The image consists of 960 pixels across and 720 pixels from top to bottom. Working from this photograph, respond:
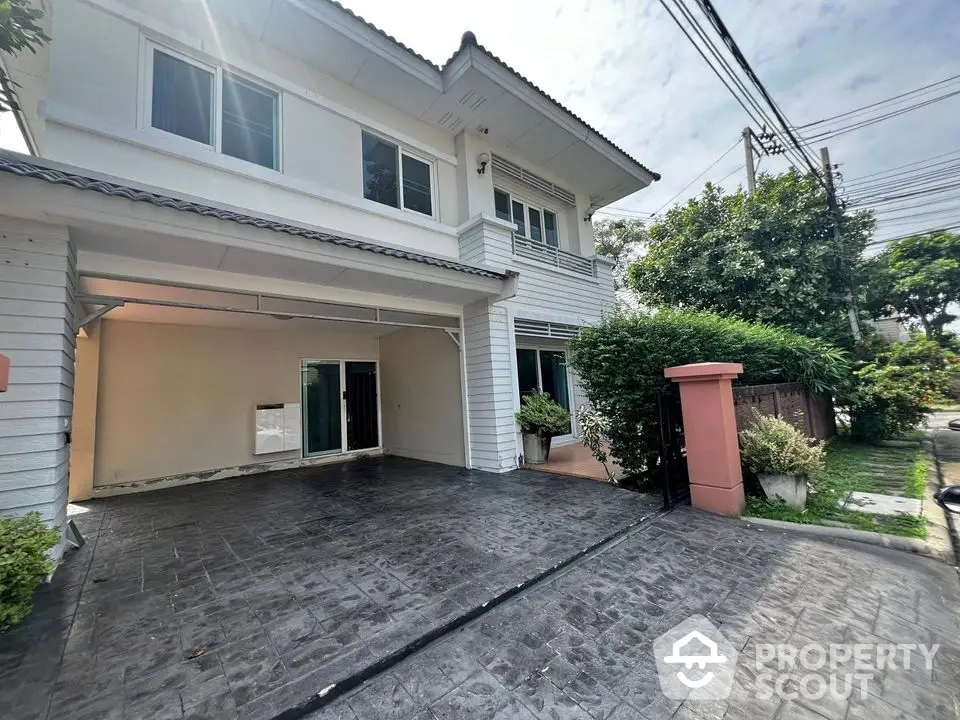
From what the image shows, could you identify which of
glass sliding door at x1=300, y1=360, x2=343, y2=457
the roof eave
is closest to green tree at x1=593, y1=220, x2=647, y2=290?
the roof eave

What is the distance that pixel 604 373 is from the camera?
5.48 m

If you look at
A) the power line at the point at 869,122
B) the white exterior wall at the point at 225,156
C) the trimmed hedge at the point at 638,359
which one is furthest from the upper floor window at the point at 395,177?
the power line at the point at 869,122

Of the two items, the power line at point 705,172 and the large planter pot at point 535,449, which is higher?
the power line at point 705,172

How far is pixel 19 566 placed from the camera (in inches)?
95.7

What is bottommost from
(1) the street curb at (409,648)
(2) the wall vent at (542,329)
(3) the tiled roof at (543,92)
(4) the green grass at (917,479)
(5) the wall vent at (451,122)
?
(4) the green grass at (917,479)

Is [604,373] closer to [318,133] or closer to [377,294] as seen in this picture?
[377,294]

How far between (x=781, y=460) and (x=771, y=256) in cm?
835

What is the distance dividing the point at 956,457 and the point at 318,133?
1258 centimetres

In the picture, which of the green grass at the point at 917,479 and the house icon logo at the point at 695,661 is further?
the green grass at the point at 917,479

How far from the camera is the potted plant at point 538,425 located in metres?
7.21

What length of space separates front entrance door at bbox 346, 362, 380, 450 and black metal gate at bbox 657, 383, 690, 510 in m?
6.78

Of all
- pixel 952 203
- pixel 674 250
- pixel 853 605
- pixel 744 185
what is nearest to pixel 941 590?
pixel 853 605

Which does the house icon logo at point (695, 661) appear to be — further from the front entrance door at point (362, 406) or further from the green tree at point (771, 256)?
the green tree at point (771, 256)

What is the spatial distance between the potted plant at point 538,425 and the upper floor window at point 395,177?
4306 mm
